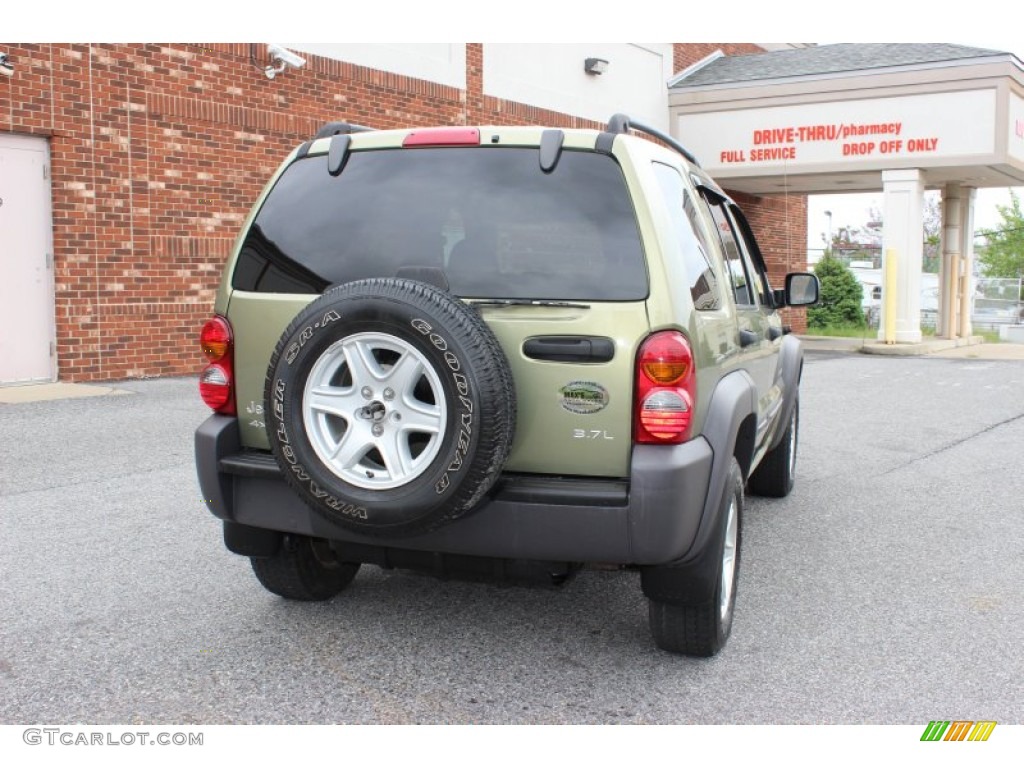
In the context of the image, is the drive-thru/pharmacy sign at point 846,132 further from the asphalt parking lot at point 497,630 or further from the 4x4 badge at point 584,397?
the 4x4 badge at point 584,397

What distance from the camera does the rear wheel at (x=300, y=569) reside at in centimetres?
404

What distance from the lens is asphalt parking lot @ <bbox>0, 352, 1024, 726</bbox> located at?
10.9 feet

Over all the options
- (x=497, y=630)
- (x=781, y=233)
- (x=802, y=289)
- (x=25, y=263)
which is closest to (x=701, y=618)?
(x=497, y=630)

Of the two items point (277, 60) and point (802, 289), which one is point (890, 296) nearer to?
point (277, 60)

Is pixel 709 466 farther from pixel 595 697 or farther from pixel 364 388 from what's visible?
pixel 364 388

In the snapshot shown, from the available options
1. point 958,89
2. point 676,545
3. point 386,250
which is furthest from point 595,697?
point 958,89

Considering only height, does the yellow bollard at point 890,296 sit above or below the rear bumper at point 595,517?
above

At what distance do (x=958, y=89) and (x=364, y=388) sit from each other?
17.8 meters

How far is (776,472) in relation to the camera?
6289 mm

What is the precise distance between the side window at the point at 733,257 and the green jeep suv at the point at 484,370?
0.76 m

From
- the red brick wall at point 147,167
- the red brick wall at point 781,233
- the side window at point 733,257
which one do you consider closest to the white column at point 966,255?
the red brick wall at point 781,233

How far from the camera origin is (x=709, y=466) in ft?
11.0

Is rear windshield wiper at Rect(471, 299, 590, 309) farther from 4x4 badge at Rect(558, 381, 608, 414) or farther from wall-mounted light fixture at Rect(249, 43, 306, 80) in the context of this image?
wall-mounted light fixture at Rect(249, 43, 306, 80)

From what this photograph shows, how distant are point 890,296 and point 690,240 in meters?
16.7
